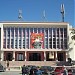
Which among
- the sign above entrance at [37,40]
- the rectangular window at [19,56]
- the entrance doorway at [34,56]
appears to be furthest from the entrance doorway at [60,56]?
the rectangular window at [19,56]

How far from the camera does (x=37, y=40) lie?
77.9 meters

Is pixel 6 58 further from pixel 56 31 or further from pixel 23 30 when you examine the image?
Answer: pixel 56 31

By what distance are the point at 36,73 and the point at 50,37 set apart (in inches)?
2133

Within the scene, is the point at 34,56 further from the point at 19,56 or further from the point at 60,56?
the point at 60,56

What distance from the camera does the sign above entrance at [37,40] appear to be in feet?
255

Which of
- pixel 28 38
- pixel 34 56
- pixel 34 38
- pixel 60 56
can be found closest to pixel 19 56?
pixel 34 56

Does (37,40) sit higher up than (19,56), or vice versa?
(37,40)

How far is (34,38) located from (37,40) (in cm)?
91

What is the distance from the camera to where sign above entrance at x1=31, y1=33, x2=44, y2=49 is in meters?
77.8

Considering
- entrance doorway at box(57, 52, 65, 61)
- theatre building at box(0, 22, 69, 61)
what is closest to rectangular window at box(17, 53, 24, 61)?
theatre building at box(0, 22, 69, 61)

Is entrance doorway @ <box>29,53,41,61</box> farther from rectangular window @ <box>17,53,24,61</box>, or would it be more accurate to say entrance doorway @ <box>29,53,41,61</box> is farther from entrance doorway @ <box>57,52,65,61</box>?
entrance doorway @ <box>57,52,65,61</box>

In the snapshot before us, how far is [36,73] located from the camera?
23.7m

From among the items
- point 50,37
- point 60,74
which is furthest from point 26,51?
point 60,74

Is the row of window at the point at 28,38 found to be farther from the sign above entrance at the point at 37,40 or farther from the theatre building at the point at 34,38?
the sign above entrance at the point at 37,40
